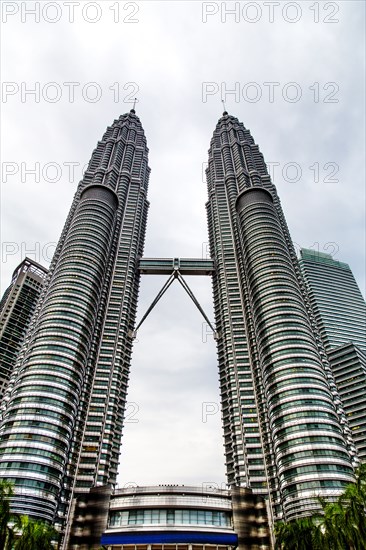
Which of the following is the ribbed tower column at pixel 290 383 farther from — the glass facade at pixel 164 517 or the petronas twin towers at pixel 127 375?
the glass facade at pixel 164 517

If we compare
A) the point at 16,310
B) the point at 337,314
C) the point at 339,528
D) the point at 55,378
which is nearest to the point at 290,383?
the point at 339,528

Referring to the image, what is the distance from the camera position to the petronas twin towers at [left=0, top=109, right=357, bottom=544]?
79000 mm

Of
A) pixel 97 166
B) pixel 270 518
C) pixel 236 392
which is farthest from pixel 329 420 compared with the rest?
pixel 97 166

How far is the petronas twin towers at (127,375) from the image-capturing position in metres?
79.0

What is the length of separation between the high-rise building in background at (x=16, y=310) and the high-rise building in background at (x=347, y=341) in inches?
4982

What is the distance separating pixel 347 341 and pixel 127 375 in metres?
104

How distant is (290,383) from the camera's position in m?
93.2

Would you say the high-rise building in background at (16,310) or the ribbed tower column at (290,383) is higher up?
the high-rise building in background at (16,310)

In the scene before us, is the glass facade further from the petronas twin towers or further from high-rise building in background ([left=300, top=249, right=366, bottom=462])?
high-rise building in background ([left=300, top=249, right=366, bottom=462])

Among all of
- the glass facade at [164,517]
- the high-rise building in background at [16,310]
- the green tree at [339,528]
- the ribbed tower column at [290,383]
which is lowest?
the green tree at [339,528]

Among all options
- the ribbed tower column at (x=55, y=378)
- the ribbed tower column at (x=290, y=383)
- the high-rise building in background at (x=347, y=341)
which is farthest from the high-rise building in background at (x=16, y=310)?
the high-rise building in background at (x=347, y=341)

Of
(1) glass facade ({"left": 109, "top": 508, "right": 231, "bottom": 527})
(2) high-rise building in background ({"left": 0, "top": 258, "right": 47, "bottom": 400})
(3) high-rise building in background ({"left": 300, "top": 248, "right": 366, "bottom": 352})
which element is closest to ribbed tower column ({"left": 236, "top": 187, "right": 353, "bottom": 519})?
(1) glass facade ({"left": 109, "top": 508, "right": 231, "bottom": 527})

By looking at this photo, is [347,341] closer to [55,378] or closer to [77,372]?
[77,372]

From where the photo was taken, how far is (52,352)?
311 feet
